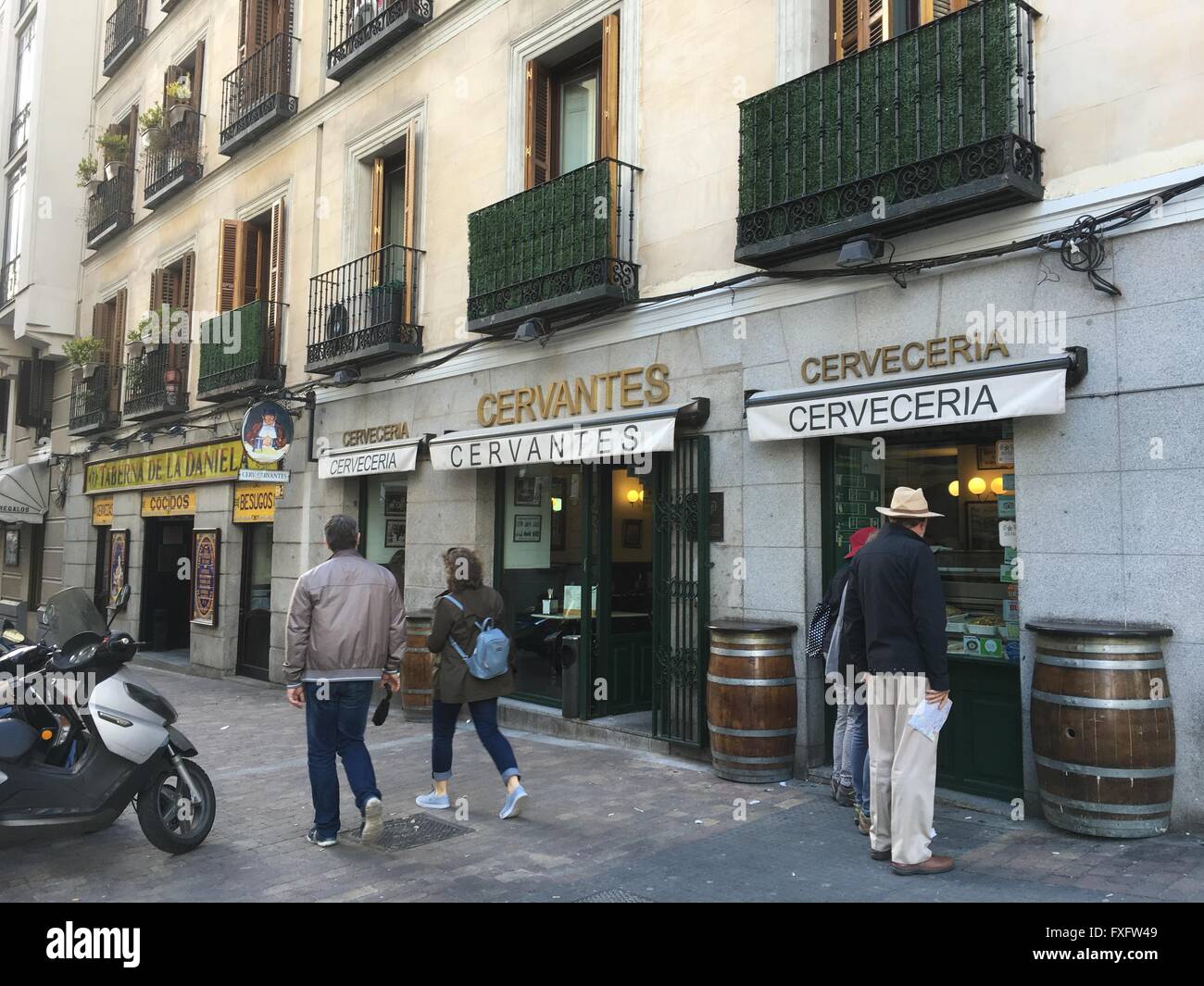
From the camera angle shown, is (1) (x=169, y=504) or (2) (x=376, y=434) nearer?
(2) (x=376, y=434)

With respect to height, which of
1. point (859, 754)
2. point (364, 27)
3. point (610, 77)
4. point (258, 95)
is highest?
point (258, 95)

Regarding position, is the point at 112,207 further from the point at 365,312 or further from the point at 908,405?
the point at 908,405

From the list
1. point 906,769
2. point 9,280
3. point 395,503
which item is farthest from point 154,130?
point 906,769

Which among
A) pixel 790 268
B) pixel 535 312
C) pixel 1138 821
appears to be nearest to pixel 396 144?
pixel 535 312

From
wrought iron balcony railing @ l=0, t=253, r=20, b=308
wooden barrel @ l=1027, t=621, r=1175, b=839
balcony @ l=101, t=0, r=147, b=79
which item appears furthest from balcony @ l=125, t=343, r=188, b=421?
wooden barrel @ l=1027, t=621, r=1175, b=839

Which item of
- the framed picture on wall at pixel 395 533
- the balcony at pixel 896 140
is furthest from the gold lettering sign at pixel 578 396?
the framed picture on wall at pixel 395 533

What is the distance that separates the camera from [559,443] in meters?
8.49

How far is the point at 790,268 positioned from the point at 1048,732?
3.72 metres

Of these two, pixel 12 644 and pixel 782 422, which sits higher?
pixel 782 422

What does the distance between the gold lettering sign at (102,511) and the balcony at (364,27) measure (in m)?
9.89

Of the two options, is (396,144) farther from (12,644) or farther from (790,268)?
(12,644)

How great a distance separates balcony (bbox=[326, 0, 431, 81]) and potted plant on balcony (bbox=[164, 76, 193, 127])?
15.9 feet

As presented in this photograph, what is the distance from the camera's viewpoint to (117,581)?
56.7ft

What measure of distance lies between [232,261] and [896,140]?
36.3ft
